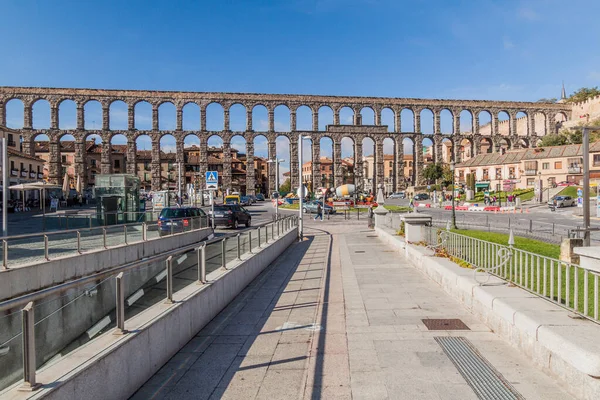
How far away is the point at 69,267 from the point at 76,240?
1039 mm

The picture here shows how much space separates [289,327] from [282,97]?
3530 inches

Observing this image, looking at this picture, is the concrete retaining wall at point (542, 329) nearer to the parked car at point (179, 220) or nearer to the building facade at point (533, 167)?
the parked car at point (179, 220)

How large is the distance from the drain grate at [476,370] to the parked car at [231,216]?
25.1 meters

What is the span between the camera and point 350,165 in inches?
6176

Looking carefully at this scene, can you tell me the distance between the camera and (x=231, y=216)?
31.3 meters

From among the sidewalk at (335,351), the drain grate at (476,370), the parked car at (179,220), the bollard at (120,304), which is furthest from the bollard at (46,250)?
the drain grate at (476,370)

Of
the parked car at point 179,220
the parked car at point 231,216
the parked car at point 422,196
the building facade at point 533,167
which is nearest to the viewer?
the parked car at point 179,220

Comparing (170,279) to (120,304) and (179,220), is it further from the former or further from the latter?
(179,220)

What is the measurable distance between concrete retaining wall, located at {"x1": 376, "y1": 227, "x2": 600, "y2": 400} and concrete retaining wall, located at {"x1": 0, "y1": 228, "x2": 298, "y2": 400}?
4.61m

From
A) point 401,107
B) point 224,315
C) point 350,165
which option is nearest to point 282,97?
point 401,107

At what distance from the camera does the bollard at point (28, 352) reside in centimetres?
384

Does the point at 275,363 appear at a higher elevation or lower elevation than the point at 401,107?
lower

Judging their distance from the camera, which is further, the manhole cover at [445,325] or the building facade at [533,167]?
the building facade at [533,167]

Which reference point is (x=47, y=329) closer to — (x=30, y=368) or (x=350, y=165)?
(x=30, y=368)
